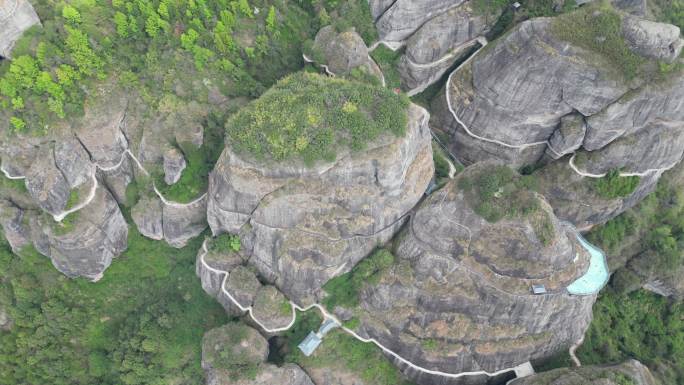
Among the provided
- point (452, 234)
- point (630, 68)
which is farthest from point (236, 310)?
point (630, 68)

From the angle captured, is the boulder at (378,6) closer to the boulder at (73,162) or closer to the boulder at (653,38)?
the boulder at (653,38)

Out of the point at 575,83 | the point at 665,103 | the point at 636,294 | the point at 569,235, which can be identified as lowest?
the point at 636,294

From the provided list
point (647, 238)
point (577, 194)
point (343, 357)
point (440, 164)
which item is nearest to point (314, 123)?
point (440, 164)

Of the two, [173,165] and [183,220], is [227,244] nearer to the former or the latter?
[183,220]

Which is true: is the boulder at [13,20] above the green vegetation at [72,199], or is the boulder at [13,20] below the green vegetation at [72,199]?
above

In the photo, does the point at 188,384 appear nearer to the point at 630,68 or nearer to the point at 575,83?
the point at 575,83

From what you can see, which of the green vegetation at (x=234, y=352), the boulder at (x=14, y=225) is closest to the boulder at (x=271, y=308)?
the green vegetation at (x=234, y=352)

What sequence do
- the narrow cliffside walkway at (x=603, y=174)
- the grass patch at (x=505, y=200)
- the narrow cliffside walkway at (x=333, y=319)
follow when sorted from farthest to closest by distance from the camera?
1. the narrow cliffside walkway at (x=603, y=174)
2. the narrow cliffside walkway at (x=333, y=319)
3. the grass patch at (x=505, y=200)
